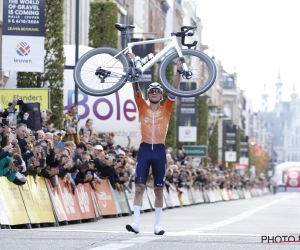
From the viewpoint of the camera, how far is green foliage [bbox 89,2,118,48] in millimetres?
44281

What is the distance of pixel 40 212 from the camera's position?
19734 mm

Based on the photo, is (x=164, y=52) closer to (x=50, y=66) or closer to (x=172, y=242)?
(x=172, y=242)

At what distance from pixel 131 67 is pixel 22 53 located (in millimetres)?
8255

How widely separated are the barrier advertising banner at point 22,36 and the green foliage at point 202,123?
2240 inches

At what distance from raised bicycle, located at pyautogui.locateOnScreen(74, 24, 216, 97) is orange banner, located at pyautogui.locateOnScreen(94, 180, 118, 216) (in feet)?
23.7

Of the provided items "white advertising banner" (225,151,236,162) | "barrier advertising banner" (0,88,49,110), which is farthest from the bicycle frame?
"white advertising banner" (225,151,236,162)

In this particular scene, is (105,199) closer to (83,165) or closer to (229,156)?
(83,165)

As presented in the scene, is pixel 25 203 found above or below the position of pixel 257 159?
above

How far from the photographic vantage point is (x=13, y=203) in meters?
18.4

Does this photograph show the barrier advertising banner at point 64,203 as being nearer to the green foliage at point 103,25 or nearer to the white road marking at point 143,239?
the white road marking at point 143,239

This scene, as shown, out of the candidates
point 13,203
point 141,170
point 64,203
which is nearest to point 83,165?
point 64,203

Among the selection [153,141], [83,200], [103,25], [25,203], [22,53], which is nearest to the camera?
[153,141]

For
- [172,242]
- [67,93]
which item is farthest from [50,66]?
[172,242]

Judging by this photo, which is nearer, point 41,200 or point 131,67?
point 131,67
